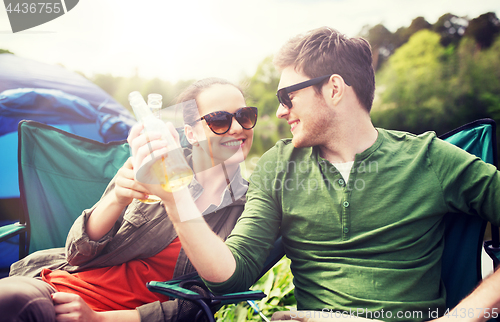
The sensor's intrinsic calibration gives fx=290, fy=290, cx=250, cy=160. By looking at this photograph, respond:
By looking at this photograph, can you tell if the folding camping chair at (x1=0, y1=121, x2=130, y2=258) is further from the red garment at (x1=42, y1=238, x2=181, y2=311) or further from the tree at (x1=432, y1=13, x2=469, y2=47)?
the tree at (x1=432, y1=13, x2=469, y2=47)

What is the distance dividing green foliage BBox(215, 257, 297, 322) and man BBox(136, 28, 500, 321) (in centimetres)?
81

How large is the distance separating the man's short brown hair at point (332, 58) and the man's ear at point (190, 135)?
0.62 m

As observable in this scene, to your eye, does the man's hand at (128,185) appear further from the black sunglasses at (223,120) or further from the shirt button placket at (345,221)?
the shirt button placket at (345,221)

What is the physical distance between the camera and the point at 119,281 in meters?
1.39

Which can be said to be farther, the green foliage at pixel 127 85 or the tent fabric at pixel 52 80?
the green foliage at pixel 127 85

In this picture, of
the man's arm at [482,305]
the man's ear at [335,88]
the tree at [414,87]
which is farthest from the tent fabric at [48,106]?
the tree at [414,87]

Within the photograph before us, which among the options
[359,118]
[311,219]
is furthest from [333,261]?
[359,118]

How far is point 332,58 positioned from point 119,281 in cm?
157

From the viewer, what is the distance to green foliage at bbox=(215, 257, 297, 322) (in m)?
2.13

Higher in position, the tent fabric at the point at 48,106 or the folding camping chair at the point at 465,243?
the tent fabric at the point at 48,106

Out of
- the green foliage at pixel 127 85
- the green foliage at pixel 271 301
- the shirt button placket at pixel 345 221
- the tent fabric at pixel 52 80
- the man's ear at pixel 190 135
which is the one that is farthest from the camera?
the green foliage at pixel 127 85

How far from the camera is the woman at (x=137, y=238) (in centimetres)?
111

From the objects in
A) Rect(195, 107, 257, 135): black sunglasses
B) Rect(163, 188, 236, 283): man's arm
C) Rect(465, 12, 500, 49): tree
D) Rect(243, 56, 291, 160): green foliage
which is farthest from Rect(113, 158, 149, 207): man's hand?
Rect(465, 12, 500, 49): tree

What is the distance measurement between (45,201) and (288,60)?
72.2 inches
